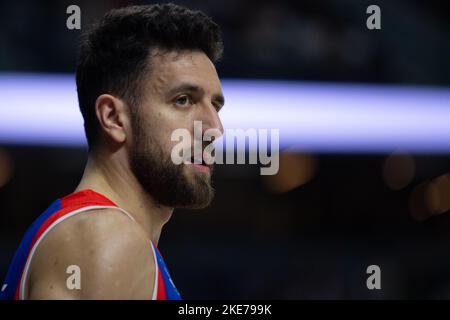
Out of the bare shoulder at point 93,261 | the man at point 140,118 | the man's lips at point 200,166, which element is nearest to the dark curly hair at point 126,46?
the man at point 140,118

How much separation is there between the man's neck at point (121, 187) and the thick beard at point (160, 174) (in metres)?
0.03

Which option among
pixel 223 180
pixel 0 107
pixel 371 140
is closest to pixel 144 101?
pixel 0 107

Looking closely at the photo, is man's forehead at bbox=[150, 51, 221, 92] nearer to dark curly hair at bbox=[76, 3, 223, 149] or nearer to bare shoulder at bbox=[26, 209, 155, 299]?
dark curly hair at bbox=[76, 3, 223, 149]

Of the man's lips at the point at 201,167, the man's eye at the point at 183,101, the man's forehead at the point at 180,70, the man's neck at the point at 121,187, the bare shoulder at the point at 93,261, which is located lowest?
the bare shoulder at the point at 93,261

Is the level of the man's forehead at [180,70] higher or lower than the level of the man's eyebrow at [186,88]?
higher

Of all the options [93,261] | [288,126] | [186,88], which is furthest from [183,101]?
[288,126]

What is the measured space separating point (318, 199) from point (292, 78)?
2534mm

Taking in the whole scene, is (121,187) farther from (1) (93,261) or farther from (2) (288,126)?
(2) (288,126)

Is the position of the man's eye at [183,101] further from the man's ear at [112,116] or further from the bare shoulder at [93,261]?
the bare shoulder at [93,261]

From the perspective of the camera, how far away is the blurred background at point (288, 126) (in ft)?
25.3

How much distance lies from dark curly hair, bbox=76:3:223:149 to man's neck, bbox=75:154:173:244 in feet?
0.43

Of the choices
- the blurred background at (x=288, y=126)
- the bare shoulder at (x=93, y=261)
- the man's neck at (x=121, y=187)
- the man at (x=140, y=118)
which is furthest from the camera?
the blurred background at (x=288, y=126)

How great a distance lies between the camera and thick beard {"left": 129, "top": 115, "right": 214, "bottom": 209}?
232cm

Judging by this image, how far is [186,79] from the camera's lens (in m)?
2.35
